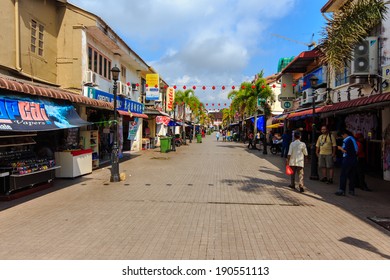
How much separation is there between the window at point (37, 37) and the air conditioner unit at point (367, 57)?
11599 mm

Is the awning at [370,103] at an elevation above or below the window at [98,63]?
below

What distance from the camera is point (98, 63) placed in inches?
614

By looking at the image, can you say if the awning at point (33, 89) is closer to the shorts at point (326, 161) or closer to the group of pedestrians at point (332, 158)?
the group of pedestrians at point (332, 158)

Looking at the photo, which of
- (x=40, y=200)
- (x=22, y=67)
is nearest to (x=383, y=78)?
(x=40, y=200)

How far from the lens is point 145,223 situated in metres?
6.04

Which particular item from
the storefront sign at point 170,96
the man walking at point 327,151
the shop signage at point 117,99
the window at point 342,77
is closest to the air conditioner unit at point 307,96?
the window at point 342,77

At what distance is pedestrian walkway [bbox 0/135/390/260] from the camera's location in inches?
184

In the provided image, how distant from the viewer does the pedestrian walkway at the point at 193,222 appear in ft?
15.4

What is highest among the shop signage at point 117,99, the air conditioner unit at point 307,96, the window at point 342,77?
the window at point 342,77

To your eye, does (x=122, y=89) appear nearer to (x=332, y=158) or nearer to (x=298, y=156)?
(x=298, y=156)

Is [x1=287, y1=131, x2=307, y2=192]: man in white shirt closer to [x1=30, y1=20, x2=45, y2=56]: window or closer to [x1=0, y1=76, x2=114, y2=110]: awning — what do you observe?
[x1=0, y1=76, x2=114, y2=110]: awning

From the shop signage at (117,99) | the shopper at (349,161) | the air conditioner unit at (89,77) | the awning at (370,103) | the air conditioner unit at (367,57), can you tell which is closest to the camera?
the awning at (370,103)

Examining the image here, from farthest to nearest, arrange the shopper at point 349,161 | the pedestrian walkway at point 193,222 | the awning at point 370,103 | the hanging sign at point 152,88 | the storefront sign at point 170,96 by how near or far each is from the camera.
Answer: the storefront sign at point 170,96 < the hanging sign at point 152,88 < the shopper at point 349,161 < the awning at point 370,103 < the pedestrian walkway at point 193,222

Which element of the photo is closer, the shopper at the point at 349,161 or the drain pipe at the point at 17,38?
the shopper at the point at 349,161
